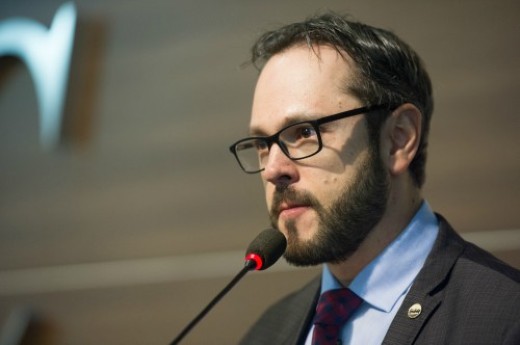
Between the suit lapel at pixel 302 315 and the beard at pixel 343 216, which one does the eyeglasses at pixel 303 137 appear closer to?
the beard at pixel 343 216

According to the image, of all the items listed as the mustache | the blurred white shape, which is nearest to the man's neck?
the mustache

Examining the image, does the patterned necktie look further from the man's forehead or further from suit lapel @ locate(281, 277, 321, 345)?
the man's forehead

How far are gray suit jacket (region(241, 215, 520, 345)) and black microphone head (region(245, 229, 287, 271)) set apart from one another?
0.24 metres

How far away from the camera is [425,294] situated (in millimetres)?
953

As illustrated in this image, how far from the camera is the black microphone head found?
898mm

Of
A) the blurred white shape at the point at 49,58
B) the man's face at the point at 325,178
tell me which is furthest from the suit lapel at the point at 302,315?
the blurred white shape at the point at 49,58

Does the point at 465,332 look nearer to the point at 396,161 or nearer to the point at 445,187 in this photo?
the point at 396,161

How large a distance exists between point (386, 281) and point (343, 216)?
0.48ft

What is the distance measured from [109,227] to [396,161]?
105cm

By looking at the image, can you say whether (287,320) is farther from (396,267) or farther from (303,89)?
(303,89)

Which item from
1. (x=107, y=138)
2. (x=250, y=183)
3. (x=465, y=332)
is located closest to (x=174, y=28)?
(x=107, y=138)

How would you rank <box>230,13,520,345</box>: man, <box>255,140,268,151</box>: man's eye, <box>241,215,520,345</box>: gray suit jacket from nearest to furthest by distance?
1. <box>241,215,520,345</box>: gray suit jacket
2. <box>230,13,520,345</box>: man
3. <box>255,140,268,151</box>: man's eye

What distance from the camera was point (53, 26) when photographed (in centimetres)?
188

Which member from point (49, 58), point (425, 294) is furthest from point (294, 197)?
point (49, 58)
